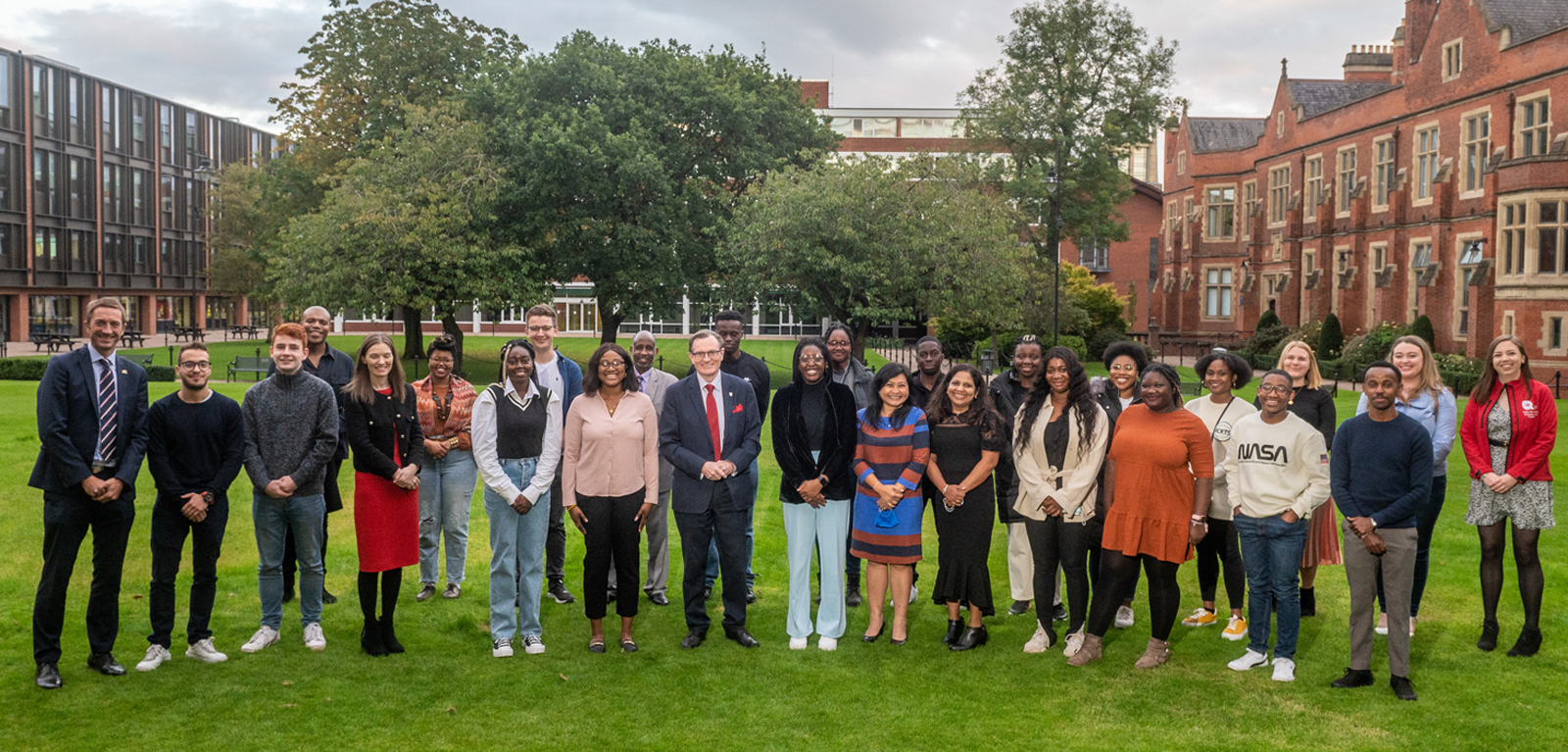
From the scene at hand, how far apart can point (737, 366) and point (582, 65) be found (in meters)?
24.3

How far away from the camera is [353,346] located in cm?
4847

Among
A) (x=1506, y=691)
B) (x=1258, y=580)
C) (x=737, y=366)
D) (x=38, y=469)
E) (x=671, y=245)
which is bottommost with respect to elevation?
(x=1506, y=691)

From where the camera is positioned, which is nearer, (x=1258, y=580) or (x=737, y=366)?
(x=1258, y=580)

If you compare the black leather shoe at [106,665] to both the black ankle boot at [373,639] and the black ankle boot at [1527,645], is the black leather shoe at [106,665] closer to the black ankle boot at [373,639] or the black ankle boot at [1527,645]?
the black ankle boot at [373,639]

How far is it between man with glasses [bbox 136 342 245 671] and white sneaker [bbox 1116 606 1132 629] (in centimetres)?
577

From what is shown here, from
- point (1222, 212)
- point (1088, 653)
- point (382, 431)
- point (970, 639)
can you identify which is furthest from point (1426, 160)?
point (382, 431)

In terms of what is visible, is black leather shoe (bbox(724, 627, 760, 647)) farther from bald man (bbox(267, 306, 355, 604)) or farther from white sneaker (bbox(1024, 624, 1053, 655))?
bald man (bbox(267, 306, 355, 604))

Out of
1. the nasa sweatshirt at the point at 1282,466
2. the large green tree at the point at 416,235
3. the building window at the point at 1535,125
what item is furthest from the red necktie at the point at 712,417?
the building window at the point at 1535,125

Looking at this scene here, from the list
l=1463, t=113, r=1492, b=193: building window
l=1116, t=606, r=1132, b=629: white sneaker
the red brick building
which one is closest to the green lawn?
l=1116, t=606, r=1132, b=629: white sneaker

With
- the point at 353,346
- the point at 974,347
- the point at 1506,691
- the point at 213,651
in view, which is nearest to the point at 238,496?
the point at 213,651

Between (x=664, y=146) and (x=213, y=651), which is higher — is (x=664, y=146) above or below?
above

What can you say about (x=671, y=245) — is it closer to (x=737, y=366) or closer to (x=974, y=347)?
(x=974, y=347)

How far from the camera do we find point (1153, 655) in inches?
271

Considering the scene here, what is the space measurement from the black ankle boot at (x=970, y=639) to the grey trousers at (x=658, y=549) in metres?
2.28
